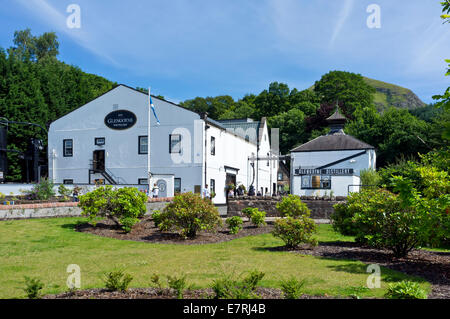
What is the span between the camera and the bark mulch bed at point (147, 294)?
19.6ft

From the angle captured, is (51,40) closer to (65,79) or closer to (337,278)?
(65,79)

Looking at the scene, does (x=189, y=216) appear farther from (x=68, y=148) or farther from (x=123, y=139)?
(x=68, y=148)

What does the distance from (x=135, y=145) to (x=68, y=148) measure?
7.44m

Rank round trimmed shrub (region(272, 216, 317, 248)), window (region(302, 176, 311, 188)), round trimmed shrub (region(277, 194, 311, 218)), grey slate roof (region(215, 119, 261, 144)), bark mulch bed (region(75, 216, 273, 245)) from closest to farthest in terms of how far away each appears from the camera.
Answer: round trimmed shrub (region(272, 216, 317, 248))
bark mulch bed (region(75, 216, 273, 245))
round trimmed shrub (region(277, 194, 311, 218))
window (region(302, 176, 311, 188))
grey slate roof (region(215, 119, 261, 144))

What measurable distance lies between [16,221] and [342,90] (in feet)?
210

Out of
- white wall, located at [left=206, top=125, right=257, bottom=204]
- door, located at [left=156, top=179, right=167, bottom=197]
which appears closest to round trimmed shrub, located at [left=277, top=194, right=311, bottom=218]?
door, located at [left=156, top=179, right=167, bottom=197]

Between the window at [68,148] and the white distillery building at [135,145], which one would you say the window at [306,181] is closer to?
the white distillery building at [135,145]

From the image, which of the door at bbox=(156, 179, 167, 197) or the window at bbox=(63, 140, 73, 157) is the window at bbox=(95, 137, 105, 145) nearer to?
the window at bbox=(63, 140, 73, 157)

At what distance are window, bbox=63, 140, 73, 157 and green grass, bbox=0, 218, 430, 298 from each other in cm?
2291

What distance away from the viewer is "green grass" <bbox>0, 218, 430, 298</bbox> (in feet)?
23.5

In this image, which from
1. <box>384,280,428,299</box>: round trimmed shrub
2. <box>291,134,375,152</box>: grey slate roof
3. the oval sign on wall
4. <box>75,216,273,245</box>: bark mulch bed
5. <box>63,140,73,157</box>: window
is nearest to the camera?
<box>384,280,428,299</box>: round trimmed shrub

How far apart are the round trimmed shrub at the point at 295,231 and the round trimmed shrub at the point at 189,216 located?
307 cm

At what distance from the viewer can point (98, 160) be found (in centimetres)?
A: 3475
